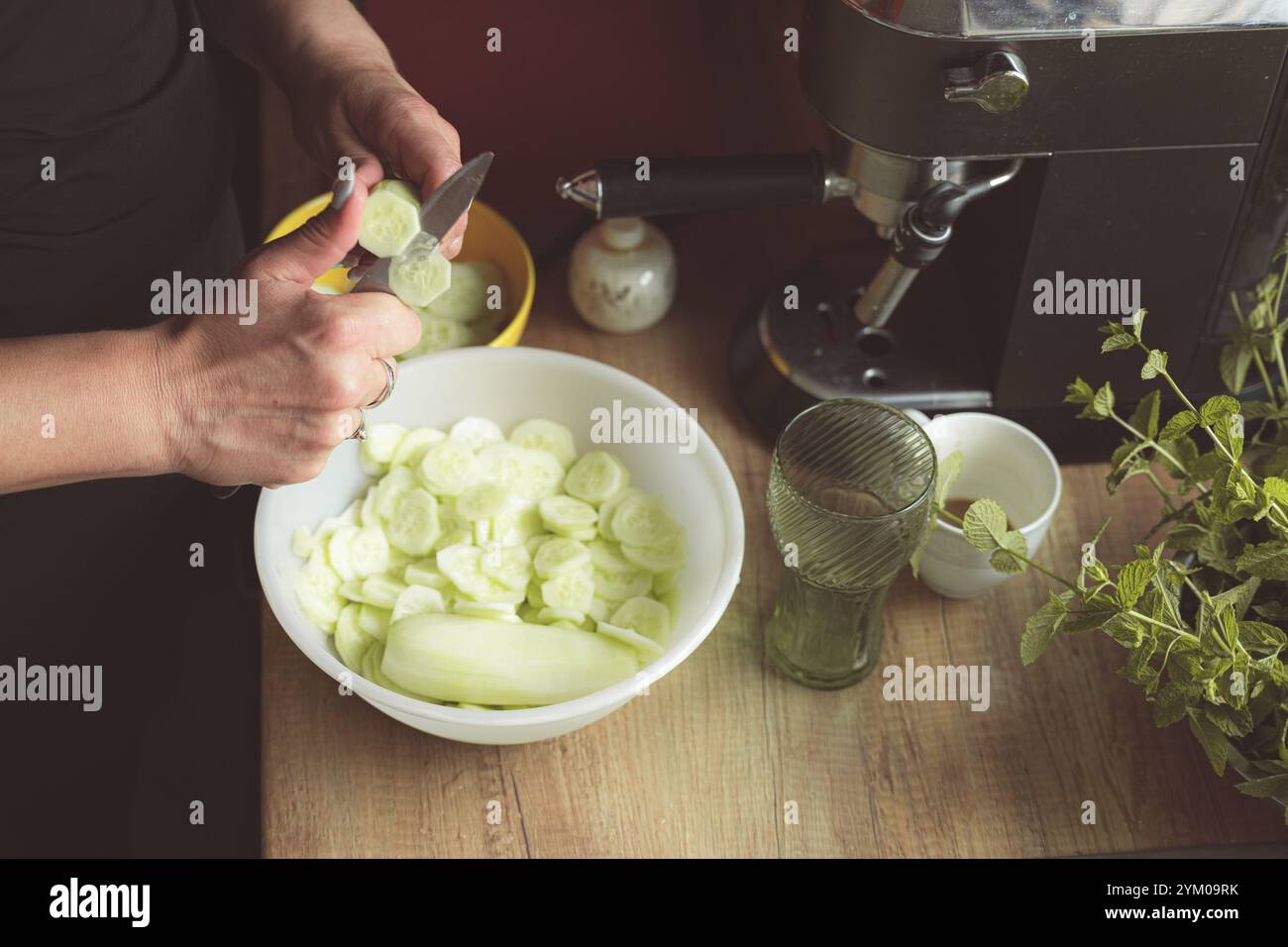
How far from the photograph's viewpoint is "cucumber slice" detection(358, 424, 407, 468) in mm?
1150

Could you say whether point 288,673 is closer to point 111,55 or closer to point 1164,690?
point 111,55

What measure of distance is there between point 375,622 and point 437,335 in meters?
0.39

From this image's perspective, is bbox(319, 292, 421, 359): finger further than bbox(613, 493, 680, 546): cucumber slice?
No

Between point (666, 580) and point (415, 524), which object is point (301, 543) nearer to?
point (415, 524)

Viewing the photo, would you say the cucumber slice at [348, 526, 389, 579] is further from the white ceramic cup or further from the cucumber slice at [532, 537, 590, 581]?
the white ceramic cup

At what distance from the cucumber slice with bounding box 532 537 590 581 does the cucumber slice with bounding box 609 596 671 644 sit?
36 mm

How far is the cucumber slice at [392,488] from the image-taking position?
1.13 meters

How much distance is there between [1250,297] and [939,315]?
30 cm

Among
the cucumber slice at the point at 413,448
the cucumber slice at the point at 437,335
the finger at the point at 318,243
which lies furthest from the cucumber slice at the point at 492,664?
the cucumber slice at the point at 437,335

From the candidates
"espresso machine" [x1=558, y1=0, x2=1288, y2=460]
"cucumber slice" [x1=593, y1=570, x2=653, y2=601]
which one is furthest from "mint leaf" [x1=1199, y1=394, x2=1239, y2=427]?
"cucumber slice" [x1=593, y1=570, x2=653, y2=601]

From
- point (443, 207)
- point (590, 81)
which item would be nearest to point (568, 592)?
point (443, 207)

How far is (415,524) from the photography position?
3.65ft
